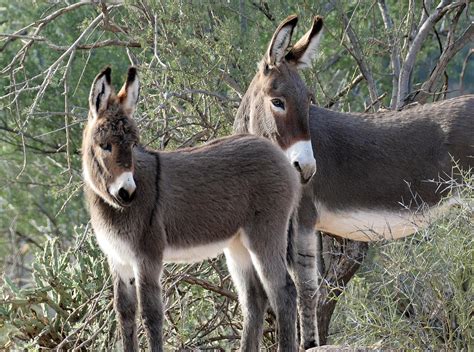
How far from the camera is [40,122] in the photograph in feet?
41.8

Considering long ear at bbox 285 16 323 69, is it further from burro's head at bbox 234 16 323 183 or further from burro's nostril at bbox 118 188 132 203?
burro's nostril at bbox 118 188 132 203

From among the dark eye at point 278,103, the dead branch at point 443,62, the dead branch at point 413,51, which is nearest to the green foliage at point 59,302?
the dark eye at point 278,103

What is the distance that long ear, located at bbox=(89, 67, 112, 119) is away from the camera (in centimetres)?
527

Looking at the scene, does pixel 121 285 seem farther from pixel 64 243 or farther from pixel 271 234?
pixel 64 243

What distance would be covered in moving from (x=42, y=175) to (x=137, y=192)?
8.41 metres

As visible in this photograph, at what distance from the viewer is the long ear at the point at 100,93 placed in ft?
17.3

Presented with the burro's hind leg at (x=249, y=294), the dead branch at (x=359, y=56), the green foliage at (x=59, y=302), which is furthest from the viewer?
the dead branch at (x=359, y=56)

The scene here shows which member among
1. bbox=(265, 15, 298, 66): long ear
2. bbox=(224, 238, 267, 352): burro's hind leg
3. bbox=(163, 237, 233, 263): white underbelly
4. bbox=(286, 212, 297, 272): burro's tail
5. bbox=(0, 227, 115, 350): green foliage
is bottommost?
bbox=(0, 227, 115, 350): green foliage

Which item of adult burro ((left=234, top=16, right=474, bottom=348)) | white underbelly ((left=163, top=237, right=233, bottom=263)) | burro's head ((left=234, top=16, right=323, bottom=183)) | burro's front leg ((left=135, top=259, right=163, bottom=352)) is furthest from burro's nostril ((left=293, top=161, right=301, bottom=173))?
burro's front leg ((left=135, top=259, right=163, bottom=352))

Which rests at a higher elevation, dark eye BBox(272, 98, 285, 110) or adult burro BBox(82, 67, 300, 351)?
dark eye BBox(272, 98, 285, 110)

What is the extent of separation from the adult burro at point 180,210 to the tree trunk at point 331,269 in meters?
1.26

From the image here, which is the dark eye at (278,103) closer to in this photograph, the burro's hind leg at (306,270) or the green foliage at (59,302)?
the burro's hind leg at (306,270)

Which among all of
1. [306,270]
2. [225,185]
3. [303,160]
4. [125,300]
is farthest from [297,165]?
[125,300]

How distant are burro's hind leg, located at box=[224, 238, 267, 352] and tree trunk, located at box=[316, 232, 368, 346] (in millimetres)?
1137
